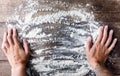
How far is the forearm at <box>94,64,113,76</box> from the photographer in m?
1.20

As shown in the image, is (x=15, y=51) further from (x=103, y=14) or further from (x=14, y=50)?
(x=103, y=14)

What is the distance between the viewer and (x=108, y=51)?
122 cm

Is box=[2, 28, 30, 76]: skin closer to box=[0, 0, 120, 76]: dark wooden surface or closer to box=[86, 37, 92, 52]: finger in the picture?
box=[0, 0, 120, 76]: dark wooden surface

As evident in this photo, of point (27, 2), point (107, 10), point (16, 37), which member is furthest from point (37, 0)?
point (107, 10)

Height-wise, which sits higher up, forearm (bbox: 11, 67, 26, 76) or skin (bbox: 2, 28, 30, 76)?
skin (bbox: 2, 28, 30, 76)

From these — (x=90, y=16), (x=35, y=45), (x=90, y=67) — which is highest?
(x=90, y=16)

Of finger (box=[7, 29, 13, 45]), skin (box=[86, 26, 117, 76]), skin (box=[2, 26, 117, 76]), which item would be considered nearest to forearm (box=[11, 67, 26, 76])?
skin (box=[2, 26, 117, 76])

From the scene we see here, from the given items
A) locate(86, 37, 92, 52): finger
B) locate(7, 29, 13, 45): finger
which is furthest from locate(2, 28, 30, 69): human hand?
locate(86, 37, 92, 52): finger

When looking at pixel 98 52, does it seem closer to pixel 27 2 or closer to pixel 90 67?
pixel 90 67

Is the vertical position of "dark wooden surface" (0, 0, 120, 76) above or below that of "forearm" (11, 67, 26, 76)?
above

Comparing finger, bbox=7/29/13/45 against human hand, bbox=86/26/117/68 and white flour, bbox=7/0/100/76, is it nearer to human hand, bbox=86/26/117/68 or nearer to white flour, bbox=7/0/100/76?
white flour, bbox=7/0/100/76

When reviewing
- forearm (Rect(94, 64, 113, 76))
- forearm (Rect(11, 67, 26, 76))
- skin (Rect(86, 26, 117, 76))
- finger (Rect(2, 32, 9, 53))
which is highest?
finger (Rect(2, 32, 9, 53))

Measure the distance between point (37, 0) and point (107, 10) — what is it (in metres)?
0.29

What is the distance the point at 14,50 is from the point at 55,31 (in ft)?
0.61
